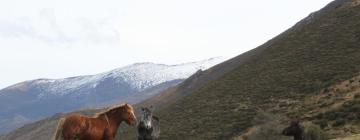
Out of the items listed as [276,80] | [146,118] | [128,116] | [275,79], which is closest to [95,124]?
[128,116]

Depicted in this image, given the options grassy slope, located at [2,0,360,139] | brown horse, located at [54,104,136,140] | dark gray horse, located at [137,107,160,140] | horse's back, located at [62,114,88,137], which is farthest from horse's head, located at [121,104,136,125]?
grassy slope, located at [2,0,360,139]

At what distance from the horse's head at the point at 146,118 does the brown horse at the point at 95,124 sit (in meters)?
0.24

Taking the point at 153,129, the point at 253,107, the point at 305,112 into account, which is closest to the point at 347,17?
the point at 253,107

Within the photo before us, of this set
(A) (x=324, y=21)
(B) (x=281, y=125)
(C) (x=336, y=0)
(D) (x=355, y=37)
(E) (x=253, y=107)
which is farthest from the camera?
(C) (x=336, y=0)

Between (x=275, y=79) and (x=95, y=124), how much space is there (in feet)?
188

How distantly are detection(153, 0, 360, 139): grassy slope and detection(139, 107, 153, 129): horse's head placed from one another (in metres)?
41.2

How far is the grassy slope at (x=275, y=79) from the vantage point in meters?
60.3

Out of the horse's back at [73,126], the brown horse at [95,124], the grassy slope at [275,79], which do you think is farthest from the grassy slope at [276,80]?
the horse's back at [73,126]

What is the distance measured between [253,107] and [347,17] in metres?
27.7

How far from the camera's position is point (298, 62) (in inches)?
2857

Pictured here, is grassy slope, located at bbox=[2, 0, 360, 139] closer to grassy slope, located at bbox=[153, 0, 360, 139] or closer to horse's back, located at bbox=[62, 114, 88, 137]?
grassy slope, located at bbox=[153, 0, 360, 139]

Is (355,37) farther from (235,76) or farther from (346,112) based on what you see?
(346,112)

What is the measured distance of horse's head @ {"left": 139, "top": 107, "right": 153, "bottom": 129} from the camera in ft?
45.2

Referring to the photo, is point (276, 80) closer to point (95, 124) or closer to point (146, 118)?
point (146, 118)
